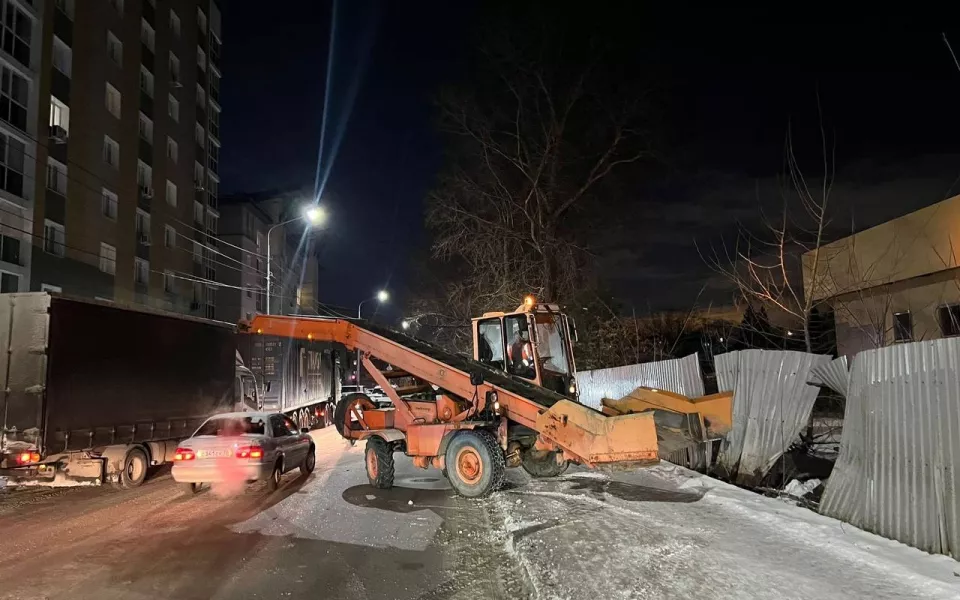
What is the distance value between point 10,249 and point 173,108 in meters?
17.9

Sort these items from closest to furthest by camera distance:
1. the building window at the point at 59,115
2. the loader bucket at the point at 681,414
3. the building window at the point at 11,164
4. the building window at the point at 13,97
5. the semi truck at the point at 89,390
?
the loader bucket at the point at 681,414 < the semi truck at the point at 89,390 < the building window at the point at 11,164 < the building window at the point at 13,97 < the building window at the point at 59,115

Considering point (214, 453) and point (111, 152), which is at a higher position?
point (111, 152)

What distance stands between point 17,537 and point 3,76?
81.5 feet

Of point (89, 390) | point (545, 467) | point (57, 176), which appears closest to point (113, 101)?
point (57, 176)

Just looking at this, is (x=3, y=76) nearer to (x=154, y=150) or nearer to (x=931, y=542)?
(x=154, y=150)

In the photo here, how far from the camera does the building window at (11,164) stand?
25.2 metres

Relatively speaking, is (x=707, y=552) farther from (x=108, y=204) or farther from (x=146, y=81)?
(x=146, y=81)

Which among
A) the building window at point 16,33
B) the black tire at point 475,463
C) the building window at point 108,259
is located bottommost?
the black tire at point 475,463

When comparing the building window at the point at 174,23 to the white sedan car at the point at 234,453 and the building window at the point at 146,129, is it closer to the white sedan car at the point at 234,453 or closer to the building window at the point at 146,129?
the building window at the point at 146,129

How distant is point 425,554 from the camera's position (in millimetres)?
6855

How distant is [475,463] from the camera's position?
9750 mm

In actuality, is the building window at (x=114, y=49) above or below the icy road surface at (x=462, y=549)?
above

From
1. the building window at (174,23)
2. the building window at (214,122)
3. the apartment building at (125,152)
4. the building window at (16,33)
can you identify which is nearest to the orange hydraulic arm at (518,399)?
the apartment building at (125,152)

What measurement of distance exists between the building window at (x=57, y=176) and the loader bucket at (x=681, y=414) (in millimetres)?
27406
